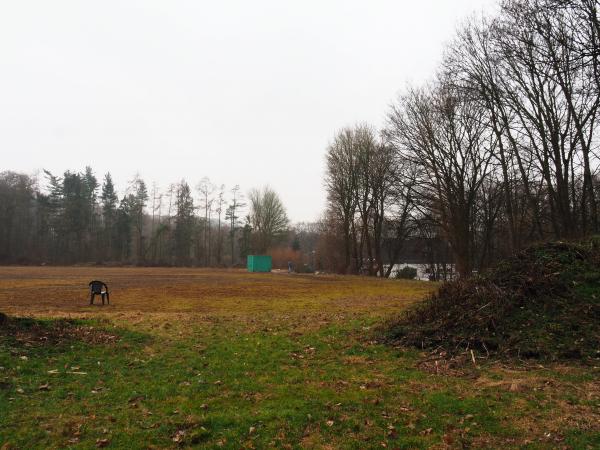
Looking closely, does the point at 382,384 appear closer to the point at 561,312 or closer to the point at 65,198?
the point at 561,312

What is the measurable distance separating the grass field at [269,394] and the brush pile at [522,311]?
63 centimetres

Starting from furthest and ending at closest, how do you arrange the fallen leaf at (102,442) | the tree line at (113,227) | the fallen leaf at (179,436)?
the tree line at (113,227) → the fallen leaf at (179,436) → the fallen leaf at (102,442)

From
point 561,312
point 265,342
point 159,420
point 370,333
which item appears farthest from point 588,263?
point 159,420

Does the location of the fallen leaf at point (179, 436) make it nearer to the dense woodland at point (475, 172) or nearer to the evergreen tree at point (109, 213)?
the dense woodland at point (475, 172)

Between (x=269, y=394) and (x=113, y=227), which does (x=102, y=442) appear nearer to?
(x=269, y=394)

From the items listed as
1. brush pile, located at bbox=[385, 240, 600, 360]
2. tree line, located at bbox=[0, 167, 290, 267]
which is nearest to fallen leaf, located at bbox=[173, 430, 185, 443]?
brush pile, located at bbox=[385, 240, 600, 360]

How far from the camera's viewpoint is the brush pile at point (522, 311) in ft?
23.5

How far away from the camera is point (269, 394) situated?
5551mm

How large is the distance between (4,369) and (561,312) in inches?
358

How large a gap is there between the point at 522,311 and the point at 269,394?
17.2ft

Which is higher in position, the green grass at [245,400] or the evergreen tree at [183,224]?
the evergreen tree at [183,224]

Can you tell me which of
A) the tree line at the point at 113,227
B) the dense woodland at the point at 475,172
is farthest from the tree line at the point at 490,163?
the tree line at the point at 113,227

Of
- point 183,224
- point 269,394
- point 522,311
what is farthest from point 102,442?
point 183,224

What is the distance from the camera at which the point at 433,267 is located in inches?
1582
